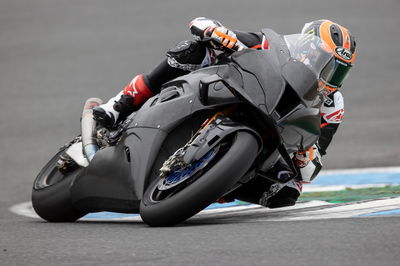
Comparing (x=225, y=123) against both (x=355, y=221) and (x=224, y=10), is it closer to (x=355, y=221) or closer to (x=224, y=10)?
(x=355, y=221)

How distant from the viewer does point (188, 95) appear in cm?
556

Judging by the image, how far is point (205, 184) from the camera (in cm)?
500

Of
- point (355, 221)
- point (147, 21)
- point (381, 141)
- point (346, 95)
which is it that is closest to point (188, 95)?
point (355, 221)

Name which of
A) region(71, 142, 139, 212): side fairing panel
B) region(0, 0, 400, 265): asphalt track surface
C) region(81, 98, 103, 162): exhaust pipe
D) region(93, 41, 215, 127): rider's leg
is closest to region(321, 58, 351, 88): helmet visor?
region(93, 41, 215, 127): rider's leg

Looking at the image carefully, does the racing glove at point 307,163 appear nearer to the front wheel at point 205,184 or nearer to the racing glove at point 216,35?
the racing glove at point 216,35

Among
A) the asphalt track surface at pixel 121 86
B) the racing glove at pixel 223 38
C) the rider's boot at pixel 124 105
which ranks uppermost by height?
the racing glove at pixel 223 38

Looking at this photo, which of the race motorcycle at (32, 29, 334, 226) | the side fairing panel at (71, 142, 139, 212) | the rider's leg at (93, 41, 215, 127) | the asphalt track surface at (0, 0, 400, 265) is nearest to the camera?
the asphalt track surface at (0, 0, 400, 265)

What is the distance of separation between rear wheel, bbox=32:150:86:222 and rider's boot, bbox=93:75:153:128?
0.39 metres

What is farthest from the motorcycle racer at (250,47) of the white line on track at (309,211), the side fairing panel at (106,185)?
the side fairing panel at (106,185)

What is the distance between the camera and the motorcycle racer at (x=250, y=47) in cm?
579

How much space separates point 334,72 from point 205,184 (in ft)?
4.33

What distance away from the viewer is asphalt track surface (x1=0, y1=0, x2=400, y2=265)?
431cm

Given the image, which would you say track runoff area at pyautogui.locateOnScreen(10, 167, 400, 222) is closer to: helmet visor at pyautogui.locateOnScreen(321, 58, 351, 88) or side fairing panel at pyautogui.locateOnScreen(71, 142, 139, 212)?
side fairing panel at pyautogui.locateOnScreen(71, 142, 139, 212)

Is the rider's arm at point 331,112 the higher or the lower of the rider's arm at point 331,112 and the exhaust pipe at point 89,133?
the lower
